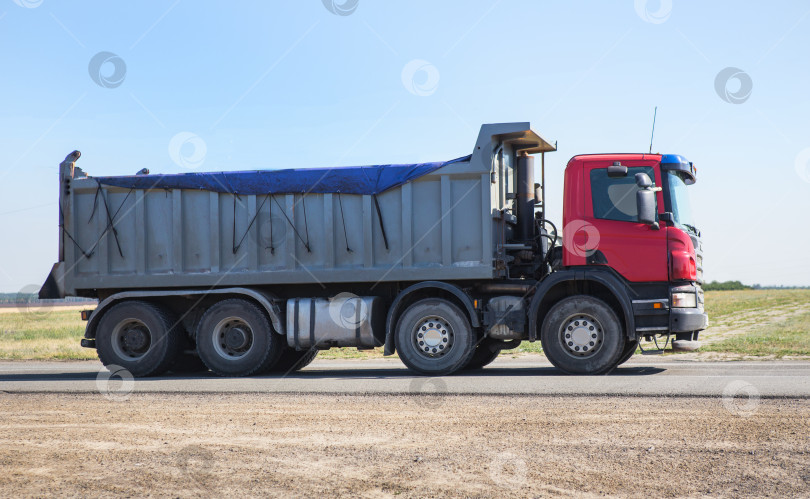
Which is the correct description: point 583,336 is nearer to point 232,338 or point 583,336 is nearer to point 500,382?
point 500,382

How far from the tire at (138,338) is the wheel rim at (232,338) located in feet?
2.57

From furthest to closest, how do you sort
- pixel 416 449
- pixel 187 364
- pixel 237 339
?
pixel 187 364 < pixel 237 339 < pixel 416 449

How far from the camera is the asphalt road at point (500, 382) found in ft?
30.0

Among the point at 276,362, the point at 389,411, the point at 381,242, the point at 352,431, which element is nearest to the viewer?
the point at 352,431

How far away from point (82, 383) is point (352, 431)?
19.7 feet

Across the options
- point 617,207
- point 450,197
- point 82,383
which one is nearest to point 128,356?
point 82,383

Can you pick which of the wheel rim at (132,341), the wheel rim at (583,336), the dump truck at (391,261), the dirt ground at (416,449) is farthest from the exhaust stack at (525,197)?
the wheel rim at (132,341)

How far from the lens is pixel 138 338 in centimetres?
1272

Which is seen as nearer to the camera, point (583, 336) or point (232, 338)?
point (583, 336)

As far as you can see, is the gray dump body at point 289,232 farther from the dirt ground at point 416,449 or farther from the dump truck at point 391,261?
the dirt ground at point 416,449

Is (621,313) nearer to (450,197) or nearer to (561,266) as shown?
(561,266)

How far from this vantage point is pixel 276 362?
12906 mm

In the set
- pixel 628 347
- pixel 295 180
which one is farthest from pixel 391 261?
pixel 628 347

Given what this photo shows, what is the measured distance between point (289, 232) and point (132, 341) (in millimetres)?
3005
